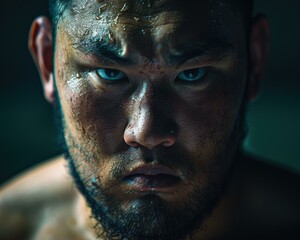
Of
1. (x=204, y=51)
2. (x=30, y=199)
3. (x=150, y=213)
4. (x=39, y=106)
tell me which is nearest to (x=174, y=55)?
(x=204, y=51)

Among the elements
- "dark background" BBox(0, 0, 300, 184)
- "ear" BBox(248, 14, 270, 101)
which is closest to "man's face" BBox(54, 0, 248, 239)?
"ear" BBox(248, 14, 270, 101)

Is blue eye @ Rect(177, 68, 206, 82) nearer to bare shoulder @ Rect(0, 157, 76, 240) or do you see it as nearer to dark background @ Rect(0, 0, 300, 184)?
bare shoulder @ Rect(0, 157, 76, 240)

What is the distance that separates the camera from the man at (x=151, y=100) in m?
0.99

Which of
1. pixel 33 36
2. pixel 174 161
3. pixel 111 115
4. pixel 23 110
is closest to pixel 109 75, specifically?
pixel 111 115

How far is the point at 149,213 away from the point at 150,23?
0.32 meters

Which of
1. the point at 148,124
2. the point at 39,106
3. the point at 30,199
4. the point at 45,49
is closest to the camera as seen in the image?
the point at 148,124

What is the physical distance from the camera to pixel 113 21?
99cm

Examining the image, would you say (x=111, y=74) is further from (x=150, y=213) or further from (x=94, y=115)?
(x=150, y=213)

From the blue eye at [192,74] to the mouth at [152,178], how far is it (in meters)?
0.15

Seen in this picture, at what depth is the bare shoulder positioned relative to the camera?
138 centimetres

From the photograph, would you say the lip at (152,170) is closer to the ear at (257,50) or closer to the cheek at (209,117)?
the cheek at (209,117)

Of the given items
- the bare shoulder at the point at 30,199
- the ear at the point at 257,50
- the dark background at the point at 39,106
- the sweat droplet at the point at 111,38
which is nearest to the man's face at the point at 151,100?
the sweat droplet at the point at 111,38

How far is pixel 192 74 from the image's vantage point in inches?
40.2

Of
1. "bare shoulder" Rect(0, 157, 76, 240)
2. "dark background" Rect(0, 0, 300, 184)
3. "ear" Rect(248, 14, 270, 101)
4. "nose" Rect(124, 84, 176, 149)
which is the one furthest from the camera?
"dark background" Rect(0, 0, 300, 184)
